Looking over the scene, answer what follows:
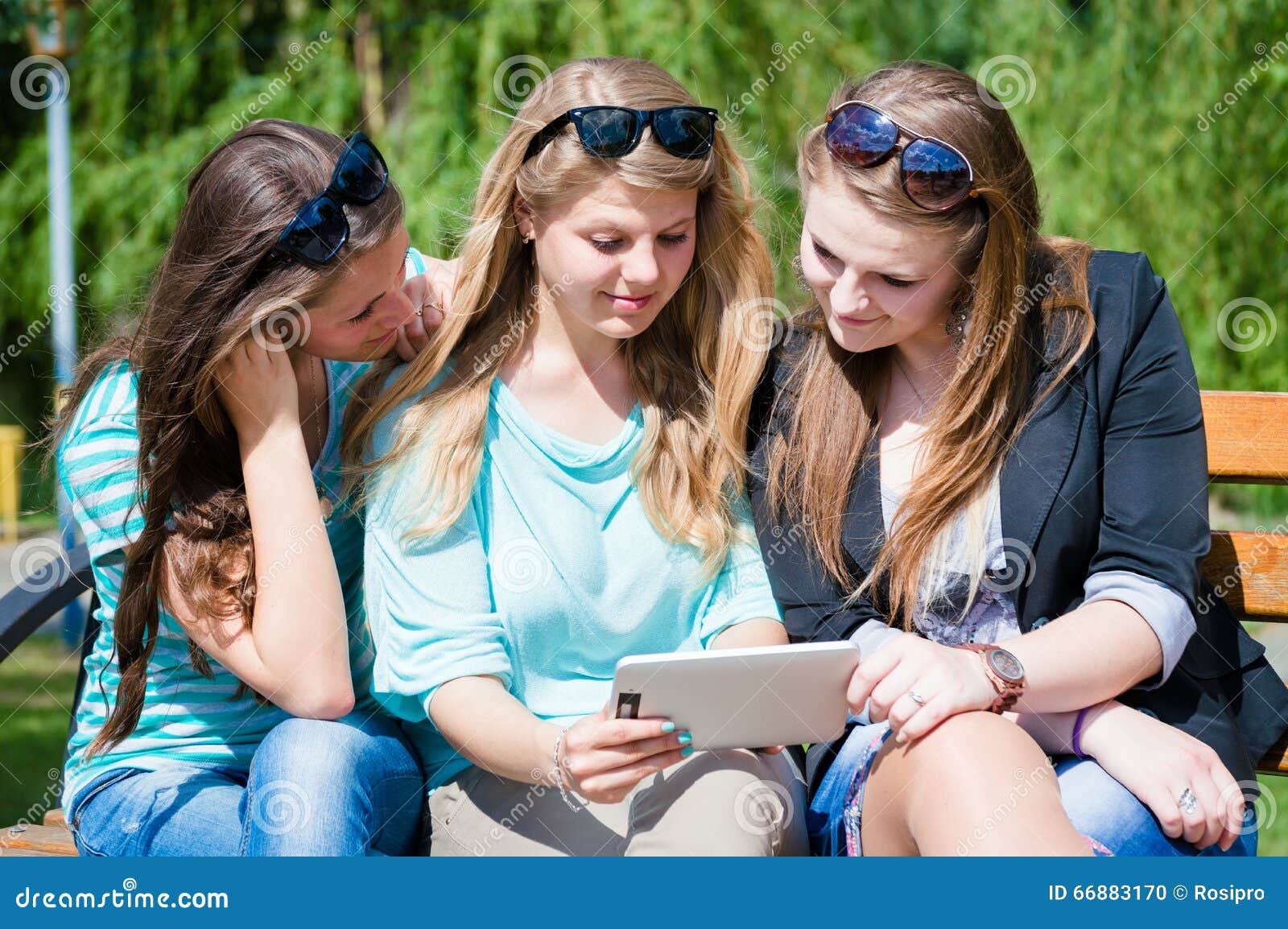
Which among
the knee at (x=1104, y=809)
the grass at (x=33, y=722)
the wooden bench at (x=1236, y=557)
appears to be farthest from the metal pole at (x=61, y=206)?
the knee at (x=1104, y=809)

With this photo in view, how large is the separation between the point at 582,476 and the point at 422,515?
0.30 m

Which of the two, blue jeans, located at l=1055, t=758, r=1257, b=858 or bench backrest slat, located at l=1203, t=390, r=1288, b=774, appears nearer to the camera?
blue jeans, located at l=1055, t=758, r=1257, b=858

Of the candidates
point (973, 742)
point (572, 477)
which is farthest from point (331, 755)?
point (973, 742)

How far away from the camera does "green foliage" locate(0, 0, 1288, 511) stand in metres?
5.40

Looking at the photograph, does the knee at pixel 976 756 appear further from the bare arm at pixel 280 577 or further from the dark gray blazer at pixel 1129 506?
the bare arm at pixel 280 577

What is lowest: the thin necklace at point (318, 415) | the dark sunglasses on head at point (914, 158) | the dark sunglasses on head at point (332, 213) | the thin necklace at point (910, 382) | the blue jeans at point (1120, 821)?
the blue jeans at point (1120, 821)

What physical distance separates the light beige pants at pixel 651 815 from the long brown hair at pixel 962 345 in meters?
0.40

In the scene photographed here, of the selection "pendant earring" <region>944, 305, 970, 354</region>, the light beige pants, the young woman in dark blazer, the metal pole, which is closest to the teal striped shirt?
the light beige pants

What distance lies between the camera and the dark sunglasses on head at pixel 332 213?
2082mm

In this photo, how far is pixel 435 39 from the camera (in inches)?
227

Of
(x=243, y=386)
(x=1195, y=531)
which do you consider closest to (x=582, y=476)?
(x=243, y=386)

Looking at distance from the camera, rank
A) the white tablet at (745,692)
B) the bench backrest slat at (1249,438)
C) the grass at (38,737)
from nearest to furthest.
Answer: the white tablet at (745,692), the bench backrest slat at (1249,438), the grass at (38,737)

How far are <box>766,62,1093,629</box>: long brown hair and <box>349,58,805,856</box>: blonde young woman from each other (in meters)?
0.15

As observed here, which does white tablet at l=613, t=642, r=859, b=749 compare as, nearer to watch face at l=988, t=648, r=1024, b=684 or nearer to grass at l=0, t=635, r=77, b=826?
watch face at l=988, t=648, r=1024, b=684
